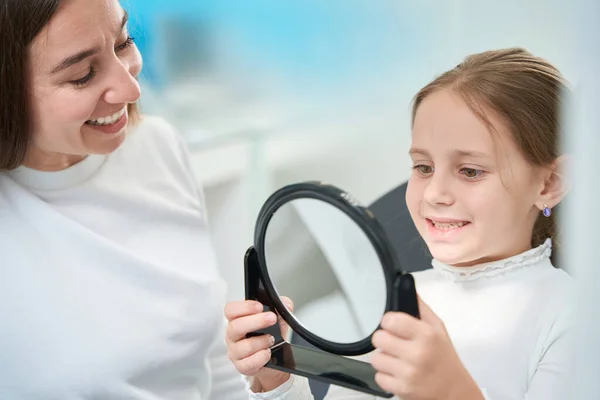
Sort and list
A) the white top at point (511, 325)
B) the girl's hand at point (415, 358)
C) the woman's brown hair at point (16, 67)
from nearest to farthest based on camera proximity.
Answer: the girl's hand at point (415, 358)
the white top at point (511, 325)
the woman's brown hair at point (16, 67)

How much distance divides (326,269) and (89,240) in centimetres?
35

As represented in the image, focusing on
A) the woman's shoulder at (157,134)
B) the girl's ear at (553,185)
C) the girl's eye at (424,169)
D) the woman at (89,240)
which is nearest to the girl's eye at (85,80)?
the woman at (89,240)

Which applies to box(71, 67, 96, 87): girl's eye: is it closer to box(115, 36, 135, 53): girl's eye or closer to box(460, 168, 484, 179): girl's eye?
box(115, 36, 135, 53): girl's eye

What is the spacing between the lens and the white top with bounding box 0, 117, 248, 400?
37.0 inches

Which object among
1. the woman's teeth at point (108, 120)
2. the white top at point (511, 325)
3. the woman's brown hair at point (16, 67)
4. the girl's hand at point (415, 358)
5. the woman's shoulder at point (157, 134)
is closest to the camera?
the girl's hand at point (415, 358)

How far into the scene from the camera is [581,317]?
58 centimetres

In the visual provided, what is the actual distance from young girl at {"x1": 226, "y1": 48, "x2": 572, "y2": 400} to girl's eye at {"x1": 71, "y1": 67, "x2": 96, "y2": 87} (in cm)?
31

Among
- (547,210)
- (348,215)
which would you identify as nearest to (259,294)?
(348,215)

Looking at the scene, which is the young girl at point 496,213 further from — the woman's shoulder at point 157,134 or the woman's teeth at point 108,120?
the woman's shoulder at point 157,134

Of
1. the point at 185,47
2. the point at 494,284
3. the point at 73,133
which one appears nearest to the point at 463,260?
the point at 494,284

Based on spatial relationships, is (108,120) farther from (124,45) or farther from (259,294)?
(259,294)

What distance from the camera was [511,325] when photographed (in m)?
0.75

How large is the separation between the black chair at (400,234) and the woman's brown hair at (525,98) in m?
0.19

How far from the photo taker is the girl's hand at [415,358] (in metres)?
0.61
